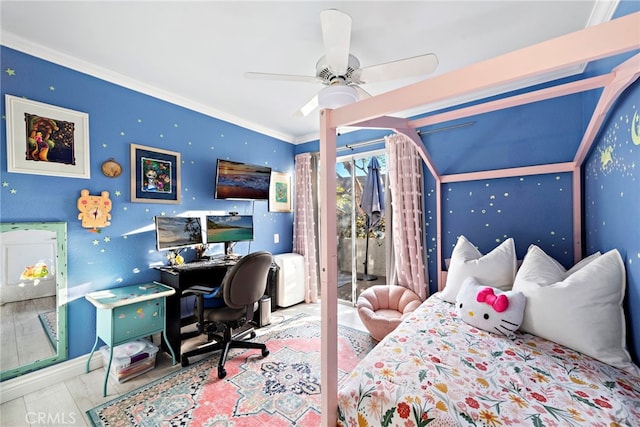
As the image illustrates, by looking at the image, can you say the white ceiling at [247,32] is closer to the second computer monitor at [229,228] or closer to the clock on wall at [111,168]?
the clock on wall at [111,168]

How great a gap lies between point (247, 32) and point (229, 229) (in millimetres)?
2031

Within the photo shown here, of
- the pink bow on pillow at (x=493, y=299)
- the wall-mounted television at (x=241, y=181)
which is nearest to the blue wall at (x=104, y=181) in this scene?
the wall-mounted television at (x=241, y=181)

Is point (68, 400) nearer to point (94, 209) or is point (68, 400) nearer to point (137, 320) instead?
point (137, 320)

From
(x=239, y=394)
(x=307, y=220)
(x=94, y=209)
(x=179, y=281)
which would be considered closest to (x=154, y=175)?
(x=94, y=209)

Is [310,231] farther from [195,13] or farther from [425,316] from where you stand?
[195,13]

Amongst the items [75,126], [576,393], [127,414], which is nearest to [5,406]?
[127,414]

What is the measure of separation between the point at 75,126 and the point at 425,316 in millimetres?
3106

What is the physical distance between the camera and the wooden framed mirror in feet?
6.22

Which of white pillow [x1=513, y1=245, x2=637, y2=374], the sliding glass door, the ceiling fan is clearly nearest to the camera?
white pillow [x1=513, y1=245, x2=637, y2=374]

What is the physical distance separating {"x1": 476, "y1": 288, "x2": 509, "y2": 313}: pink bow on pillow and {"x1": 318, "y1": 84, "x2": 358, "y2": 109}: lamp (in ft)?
4.94

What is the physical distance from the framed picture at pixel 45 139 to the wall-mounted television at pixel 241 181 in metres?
1.20

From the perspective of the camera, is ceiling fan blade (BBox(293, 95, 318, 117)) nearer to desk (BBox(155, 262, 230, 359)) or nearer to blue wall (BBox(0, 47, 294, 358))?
blue wall (BBox(0, 47, 294, 358))

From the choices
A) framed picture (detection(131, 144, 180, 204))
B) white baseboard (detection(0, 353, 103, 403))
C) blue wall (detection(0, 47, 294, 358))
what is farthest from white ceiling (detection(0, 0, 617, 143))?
white baseboard (detection(0, 353, 103, 403))

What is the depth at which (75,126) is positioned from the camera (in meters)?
2.15
